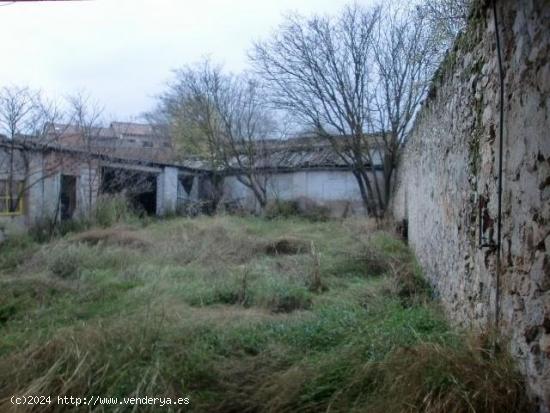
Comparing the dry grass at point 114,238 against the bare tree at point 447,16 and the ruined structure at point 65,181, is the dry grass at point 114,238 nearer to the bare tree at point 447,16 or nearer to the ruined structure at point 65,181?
Answer: the ruined structure at point 65,181

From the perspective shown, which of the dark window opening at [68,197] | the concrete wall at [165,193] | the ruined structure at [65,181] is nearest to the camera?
the ruined structure at [65,181]

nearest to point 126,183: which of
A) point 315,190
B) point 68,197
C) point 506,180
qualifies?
point 68,197

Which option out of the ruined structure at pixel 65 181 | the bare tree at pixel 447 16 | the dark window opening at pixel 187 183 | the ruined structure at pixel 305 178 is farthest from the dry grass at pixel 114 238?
the dark window opening at pixel 187 183

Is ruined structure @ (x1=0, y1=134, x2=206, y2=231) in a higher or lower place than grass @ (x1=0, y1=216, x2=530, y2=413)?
higher

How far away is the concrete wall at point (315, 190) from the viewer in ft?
60.5

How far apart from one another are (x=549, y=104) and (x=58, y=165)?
13044mm

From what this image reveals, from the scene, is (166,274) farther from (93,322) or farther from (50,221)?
(50,221)

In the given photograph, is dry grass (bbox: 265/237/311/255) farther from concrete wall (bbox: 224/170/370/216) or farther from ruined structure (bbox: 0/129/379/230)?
concrete wall (bbox: 224/170/370/216)

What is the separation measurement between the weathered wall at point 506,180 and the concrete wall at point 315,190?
13679 mm

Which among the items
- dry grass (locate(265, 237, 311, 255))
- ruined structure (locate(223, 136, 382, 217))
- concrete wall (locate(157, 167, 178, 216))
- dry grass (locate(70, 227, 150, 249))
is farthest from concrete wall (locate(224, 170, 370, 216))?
dry grass (locate(70, 227, 150, 249))

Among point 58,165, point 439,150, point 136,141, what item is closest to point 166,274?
point 439,150

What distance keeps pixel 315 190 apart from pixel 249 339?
15.2 meters

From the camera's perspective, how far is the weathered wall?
85.0 inches

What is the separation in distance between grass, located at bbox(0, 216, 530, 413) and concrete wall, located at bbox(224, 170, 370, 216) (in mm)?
10687
